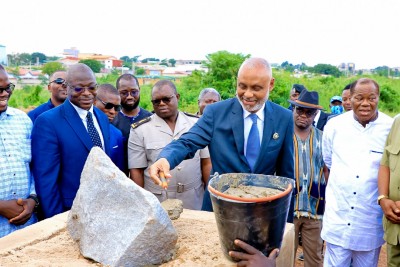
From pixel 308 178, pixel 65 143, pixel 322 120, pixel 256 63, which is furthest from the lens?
pixel 322 120

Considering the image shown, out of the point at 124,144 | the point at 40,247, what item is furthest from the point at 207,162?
the point at 40,247

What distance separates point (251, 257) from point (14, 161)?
6.22 feet

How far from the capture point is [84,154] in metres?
3.01

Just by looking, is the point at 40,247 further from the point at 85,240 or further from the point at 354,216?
the point at 354,216

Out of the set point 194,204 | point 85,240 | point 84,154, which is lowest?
point 194,204

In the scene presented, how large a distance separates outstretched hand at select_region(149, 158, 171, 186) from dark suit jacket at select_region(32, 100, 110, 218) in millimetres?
1024

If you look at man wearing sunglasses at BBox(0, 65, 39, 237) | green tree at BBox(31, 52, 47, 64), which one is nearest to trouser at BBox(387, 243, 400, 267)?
man wearing sunglasses at BBox(0, 65, 39, 237)

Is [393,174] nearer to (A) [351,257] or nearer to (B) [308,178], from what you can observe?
(A) [351,257]

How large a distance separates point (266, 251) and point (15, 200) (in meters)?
1.84

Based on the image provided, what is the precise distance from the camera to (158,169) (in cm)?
217

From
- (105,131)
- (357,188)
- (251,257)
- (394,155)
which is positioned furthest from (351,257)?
(105,131)

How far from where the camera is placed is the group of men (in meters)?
2.62

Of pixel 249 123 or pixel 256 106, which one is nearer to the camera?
pixel 256 106

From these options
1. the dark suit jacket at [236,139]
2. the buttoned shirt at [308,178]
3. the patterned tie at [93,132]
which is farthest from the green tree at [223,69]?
the dark suit jacket at [236,139]
